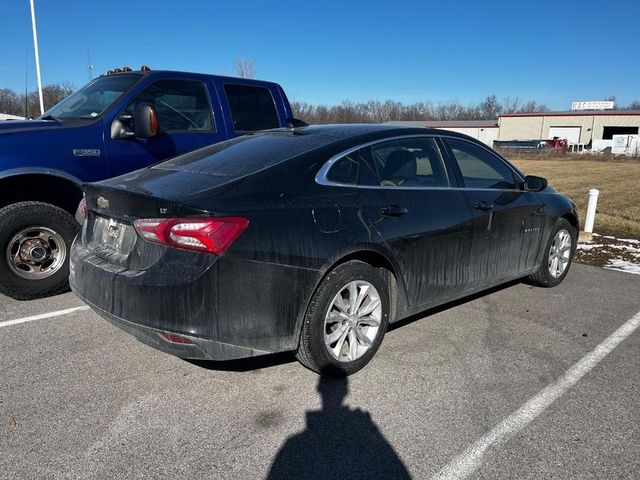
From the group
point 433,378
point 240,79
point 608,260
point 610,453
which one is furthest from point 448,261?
point 608,260

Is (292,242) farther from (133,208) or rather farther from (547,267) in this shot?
(547,267)

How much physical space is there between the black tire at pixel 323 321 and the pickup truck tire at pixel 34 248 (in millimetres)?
2790

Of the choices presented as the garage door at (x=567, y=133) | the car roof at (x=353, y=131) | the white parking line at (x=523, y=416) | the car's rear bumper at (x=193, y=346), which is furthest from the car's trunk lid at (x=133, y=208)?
the garage door at (x=567, y=133)

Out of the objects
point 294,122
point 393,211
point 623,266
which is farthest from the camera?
point 623,266

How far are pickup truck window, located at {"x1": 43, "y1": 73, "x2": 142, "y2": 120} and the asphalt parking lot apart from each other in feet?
6.78

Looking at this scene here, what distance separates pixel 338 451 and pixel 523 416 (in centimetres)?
→ 113

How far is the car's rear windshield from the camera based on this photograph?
10.9 feet

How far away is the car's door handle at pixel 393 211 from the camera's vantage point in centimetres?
347

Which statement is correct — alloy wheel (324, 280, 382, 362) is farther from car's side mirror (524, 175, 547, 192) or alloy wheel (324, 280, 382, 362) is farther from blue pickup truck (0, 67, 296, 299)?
blue pickup truck (0, 67, 296, 299)

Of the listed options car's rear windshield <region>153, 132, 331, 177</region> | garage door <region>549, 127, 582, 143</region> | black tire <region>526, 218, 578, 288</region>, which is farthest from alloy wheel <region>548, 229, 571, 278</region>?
garage door <region>549, 127, 582, 143</region>

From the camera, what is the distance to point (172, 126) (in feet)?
17.6

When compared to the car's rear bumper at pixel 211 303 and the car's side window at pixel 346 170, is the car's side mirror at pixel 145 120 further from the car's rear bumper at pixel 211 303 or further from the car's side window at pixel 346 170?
the car's side window at pixel 346 170

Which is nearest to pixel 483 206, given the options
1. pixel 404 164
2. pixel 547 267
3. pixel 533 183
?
pixel 404 164

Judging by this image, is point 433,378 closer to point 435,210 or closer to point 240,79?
point 435,210
